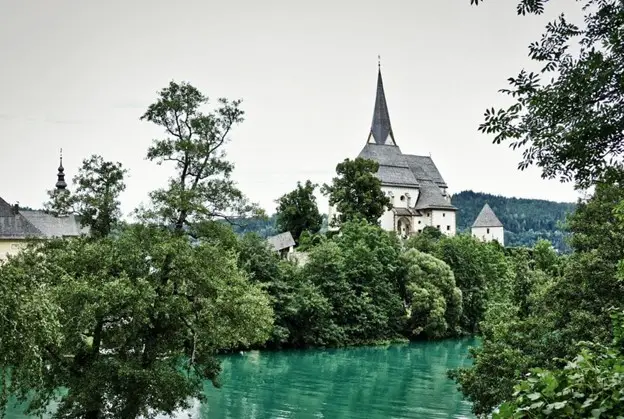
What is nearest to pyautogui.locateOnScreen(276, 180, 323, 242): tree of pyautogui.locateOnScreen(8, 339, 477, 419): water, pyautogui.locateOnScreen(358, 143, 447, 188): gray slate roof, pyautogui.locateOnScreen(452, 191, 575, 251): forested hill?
pyautogui.locateOnScreen(8, 339, 477, 419): water

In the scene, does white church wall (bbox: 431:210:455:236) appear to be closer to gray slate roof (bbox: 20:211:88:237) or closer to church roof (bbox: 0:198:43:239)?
gray slate roof (bbox: 20:211:88:237)

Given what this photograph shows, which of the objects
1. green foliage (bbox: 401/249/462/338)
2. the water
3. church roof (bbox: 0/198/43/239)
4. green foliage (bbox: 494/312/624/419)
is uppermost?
church roof (bbox: 0/198/43/239)

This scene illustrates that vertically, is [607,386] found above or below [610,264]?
below

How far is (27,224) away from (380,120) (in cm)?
5319

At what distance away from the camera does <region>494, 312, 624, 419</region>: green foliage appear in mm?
3631

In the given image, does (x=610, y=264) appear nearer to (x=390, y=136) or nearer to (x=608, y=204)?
(x=608, y=204)

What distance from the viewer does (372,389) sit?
2991 cm

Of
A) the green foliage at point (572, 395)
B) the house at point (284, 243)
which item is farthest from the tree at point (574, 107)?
the house at point (284, 243)

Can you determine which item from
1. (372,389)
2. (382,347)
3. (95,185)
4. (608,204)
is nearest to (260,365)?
(372,389)

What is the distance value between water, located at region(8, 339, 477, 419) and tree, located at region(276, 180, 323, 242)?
19.8 m

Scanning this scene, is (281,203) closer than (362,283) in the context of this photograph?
No

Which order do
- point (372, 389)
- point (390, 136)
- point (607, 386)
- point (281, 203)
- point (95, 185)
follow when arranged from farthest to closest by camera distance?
point (390, 136) < point (281, 203) < point (372, 389) < point (95, 185) < point (607, 386)

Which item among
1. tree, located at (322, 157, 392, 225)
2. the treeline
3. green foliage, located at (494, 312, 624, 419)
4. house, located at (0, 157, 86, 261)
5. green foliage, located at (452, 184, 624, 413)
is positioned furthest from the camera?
the treeline

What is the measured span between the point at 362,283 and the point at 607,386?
145ft
